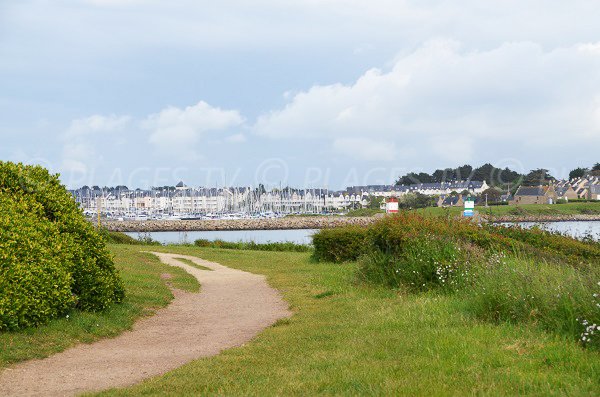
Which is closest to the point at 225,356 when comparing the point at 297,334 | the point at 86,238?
the point at 297,334

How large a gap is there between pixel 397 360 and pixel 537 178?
5908 inches

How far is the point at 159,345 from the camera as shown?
975 cm

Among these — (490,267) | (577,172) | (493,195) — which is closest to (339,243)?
(490,267)

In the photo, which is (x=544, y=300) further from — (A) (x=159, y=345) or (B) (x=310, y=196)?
(B) (x=310, y=196)

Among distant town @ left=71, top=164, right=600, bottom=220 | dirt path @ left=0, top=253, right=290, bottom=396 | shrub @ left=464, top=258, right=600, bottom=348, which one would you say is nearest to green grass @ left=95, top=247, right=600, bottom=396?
shrub @ left=464, top=258, right=600, bottom=348

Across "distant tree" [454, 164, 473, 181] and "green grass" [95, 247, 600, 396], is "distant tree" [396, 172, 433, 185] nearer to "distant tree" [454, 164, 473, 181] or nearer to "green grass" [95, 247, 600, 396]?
"distant tree" [454, 164, 473, 181]

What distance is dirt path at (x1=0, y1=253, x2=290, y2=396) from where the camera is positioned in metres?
7.38

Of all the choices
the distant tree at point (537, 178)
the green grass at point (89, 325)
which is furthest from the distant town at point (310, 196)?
the green grass at point (89, 325)

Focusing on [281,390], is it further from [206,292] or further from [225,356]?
[206,292]

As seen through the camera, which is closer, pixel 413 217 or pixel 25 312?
pixel 25 312

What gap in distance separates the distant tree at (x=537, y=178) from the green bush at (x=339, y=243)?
429ft

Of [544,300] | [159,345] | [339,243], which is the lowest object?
[159,345]

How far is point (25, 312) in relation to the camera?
9328 mm

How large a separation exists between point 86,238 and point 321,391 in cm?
705
